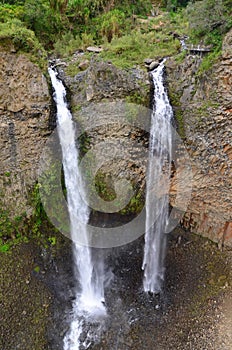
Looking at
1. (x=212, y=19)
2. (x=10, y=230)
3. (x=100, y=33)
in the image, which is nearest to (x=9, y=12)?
(x=100, y=33)

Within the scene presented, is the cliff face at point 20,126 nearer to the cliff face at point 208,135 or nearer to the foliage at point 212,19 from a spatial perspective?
the cliff face at point 208,135

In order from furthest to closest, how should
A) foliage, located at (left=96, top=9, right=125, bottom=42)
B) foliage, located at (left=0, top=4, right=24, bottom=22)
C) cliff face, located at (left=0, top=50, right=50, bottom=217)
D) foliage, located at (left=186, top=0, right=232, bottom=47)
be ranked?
foliage, located at (left=96, top=9, right=125, bottom=42)
foliage, located at (left=0, top=4, right=24, bottom=22)
foliage, located at (left=186, top=0, right=232, bottom=47)
cliff face, located at (left=0, top=50, right=50, bottom=217)

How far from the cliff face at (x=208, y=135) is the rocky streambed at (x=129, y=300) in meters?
0.99

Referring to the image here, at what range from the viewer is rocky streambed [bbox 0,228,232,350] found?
297 inches

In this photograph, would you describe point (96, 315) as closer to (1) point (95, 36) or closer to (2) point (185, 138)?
(2) point (185, 138)

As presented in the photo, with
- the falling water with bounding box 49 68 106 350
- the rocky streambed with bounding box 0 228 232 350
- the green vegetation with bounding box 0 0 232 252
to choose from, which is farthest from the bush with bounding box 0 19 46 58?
the rocky streambed with bounding box 0 228 232 350

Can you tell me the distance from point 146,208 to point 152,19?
10045 mm

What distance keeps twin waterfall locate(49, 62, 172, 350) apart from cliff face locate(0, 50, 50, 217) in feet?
2.15

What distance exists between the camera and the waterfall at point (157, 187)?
884 centimetres

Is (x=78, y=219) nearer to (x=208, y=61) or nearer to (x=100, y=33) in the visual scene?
(x=208, y=61)

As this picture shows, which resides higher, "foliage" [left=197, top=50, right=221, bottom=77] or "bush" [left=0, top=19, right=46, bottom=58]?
"bush" [left=0, top=19, right=46, bottom=58]

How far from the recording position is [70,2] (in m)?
11.8

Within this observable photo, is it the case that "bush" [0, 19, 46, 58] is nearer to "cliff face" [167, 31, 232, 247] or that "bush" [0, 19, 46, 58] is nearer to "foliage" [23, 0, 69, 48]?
"foliage" [23, 0, 69, 48]

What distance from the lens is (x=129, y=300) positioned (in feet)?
28.3
